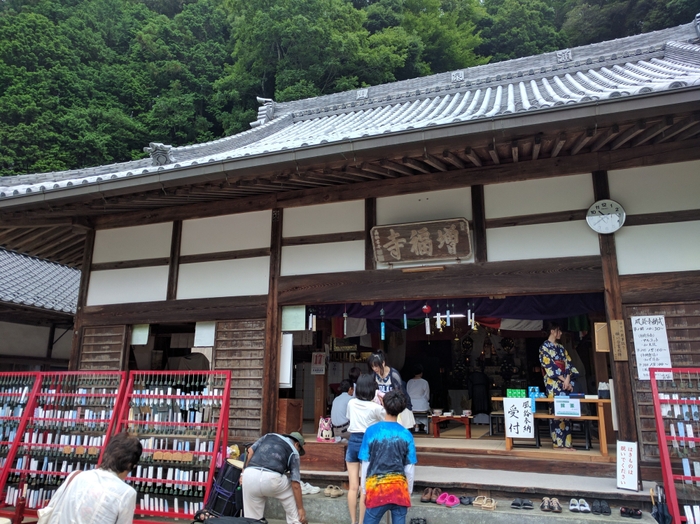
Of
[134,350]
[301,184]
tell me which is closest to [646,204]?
[301,184]

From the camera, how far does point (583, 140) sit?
5938 mm

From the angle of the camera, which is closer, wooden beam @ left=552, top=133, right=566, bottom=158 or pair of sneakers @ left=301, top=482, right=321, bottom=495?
wooden beam @ left=552, top=133, right=566, bottom=158

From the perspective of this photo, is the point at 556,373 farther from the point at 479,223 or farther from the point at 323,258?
the point at 323,258

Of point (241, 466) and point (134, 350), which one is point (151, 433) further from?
point (134, 350)

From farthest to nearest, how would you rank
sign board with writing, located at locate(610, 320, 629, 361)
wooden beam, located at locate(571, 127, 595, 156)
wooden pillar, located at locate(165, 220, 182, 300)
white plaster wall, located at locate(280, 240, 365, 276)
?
wooden pillar, located at locate(165, 220, 182, 300), white plaster wall, located at locate(280, 240, 365, 276), sign board with writing, located at locate(610, 320, 629, 361), wooden beam, located at locate(571, 127, 595, 156)

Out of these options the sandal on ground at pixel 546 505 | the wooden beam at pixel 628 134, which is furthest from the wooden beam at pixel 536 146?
the sandal on ground at pixel 546 505

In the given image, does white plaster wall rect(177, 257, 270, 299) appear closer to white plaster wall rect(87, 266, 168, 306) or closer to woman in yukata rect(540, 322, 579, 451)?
white plaster wall rect(87, 266, 168, 306)

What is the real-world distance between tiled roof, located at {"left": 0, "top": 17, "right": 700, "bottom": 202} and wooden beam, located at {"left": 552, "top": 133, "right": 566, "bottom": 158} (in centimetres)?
138

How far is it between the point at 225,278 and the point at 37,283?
9.44m

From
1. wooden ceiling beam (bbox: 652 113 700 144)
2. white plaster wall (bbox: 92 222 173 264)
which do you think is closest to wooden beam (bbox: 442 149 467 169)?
wooden ceiling beam (bbox: 652 113 700 144)

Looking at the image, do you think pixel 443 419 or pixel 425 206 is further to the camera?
pixel 443 419

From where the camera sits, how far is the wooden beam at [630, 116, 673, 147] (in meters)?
5.22

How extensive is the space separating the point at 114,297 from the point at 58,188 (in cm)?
232

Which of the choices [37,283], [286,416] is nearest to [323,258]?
[286,416]
